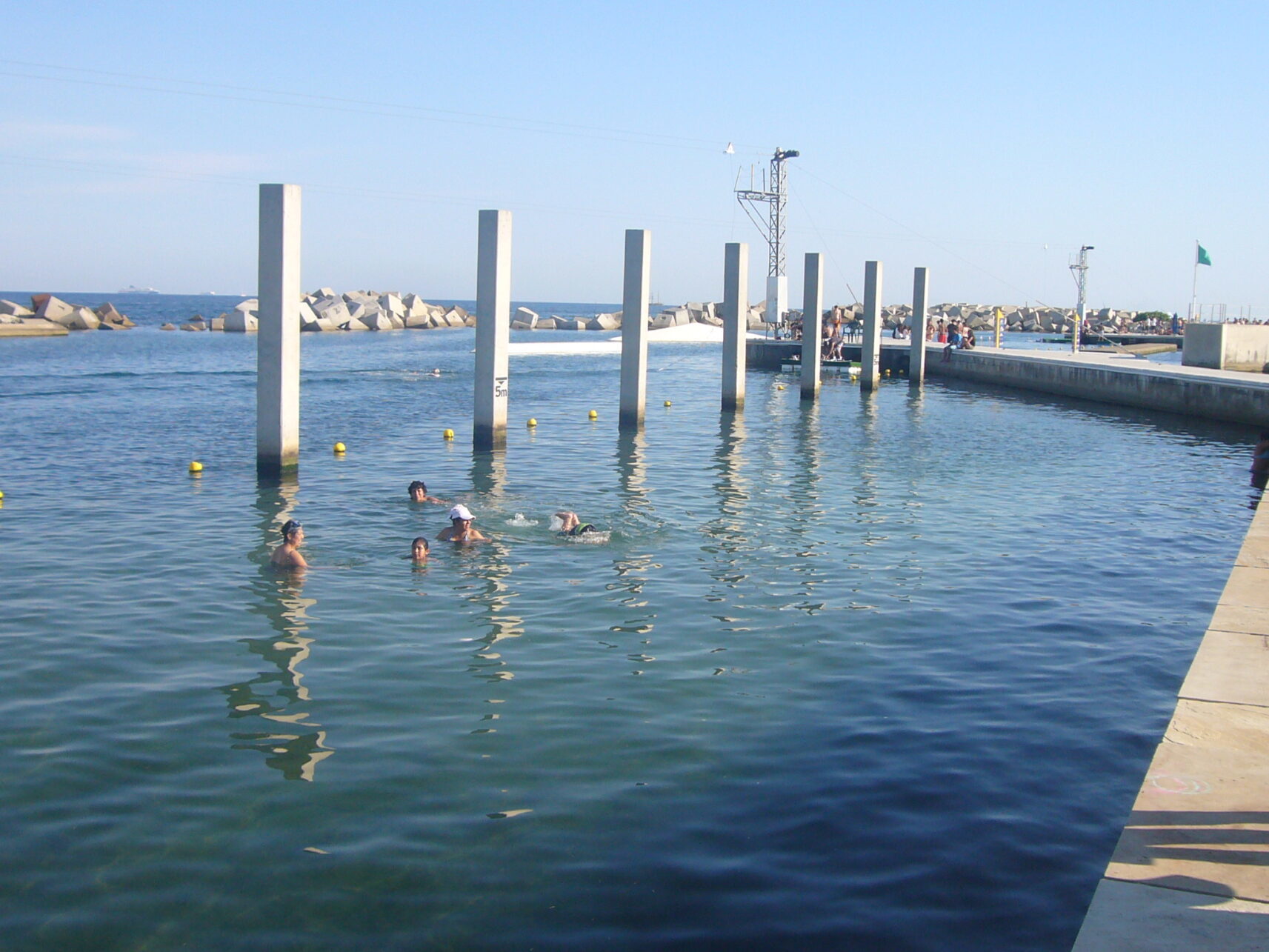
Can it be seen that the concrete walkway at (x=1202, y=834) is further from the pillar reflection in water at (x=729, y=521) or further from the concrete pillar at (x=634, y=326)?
the concrete pillar at (x=634, y=326)

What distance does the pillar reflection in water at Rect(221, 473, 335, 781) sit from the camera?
26.5ft

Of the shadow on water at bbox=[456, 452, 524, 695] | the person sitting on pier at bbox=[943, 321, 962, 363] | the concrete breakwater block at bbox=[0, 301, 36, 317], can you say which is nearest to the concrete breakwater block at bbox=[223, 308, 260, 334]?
the concrete breakwater block at bbox=[0, 301, 36, 317]

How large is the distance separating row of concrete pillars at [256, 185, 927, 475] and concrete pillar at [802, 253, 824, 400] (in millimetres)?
5688

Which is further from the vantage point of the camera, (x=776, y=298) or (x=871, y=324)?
(x=776, y=298)

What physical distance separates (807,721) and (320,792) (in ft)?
12.0

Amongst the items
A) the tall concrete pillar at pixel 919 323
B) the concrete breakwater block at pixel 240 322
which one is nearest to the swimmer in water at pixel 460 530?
the tall concrete pillar at pixel 919 323

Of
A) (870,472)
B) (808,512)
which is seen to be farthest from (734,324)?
(808,512)

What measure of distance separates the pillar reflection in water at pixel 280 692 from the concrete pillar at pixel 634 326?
14.2 metres

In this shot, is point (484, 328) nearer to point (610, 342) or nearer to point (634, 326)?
point (634, 326)

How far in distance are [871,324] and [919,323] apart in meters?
3.84

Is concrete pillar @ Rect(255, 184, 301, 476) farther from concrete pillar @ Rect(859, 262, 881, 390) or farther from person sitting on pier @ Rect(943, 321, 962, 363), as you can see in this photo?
person sitting on pier @ Rect(943, 321, 962, 363)

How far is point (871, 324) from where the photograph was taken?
41.8m

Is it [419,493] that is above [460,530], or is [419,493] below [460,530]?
above

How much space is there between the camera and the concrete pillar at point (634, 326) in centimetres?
2623
